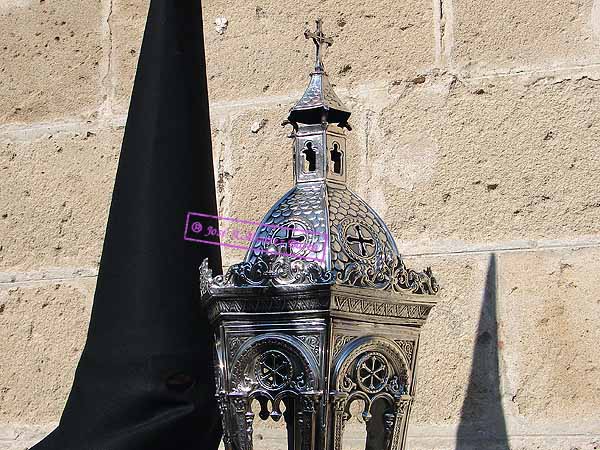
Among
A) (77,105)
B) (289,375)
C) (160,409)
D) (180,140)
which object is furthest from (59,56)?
(289,375)

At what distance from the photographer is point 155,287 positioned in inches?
41.4

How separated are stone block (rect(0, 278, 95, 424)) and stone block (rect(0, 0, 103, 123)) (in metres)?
0.24

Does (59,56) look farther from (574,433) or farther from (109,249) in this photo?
(574,433)

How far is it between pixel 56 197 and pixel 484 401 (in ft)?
2.03

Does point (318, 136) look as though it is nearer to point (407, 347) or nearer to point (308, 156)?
point (308, 156)

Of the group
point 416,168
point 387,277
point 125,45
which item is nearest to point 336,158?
point 387,277

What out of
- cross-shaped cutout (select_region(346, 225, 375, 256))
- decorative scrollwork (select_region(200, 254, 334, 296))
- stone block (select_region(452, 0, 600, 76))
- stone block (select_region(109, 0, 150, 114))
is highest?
stone block (select_region(109, 0, 150, 114))

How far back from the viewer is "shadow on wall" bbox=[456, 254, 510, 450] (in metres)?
1.22

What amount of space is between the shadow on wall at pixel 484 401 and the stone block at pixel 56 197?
506 millimetres

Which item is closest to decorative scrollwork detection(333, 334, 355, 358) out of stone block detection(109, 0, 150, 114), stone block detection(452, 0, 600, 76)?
stone block detection(452, 0, 600, 76)

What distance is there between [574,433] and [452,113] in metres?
0.39

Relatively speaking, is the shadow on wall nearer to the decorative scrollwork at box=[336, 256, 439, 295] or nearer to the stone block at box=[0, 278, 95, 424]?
the decorative scrollwork at box=[336, 256, 439, 295]

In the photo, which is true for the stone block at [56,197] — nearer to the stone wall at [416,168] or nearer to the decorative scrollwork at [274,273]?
the stone wall at [416,168]

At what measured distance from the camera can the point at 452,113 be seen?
1.31 metres
